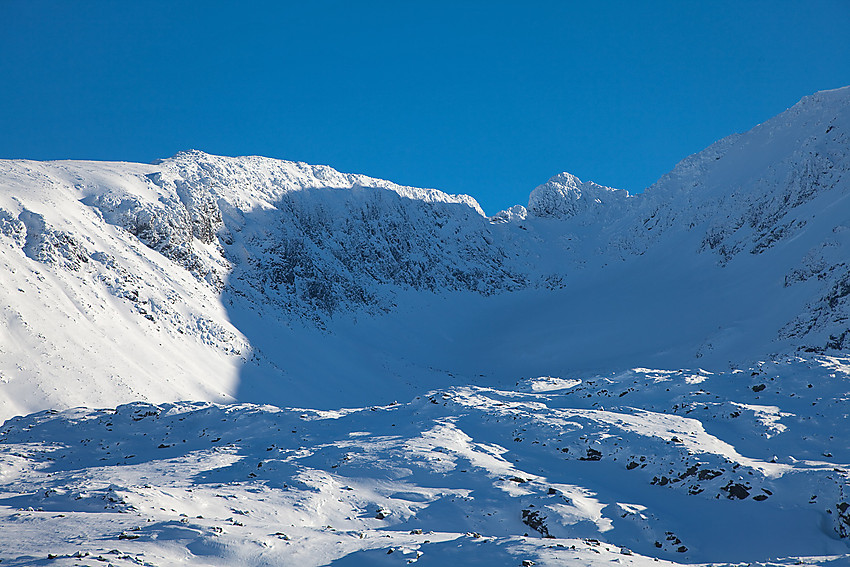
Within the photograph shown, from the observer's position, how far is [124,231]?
50.7 m

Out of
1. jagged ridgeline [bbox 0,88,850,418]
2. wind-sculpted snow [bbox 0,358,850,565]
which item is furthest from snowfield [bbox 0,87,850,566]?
jagged ridgeline [bbox 0,88,850,418]

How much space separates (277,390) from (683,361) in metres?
36.5

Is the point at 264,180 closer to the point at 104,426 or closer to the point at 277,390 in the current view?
the point at 277,390

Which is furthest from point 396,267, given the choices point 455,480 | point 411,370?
point 455,480

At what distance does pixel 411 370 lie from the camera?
200 ft

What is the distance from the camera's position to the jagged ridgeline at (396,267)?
40.2 m

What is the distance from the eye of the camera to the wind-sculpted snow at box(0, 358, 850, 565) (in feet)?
37.6

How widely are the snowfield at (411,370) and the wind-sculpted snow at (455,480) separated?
106 millimetres

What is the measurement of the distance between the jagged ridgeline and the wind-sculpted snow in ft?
48.2

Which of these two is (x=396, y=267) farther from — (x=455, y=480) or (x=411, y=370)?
(x=455, y=480)

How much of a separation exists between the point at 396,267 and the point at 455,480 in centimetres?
6877

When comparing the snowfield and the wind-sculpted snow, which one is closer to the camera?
the wind-sculpted snow

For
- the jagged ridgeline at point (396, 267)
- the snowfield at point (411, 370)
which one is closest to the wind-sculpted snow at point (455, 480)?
the snowfield at point (411, 370)

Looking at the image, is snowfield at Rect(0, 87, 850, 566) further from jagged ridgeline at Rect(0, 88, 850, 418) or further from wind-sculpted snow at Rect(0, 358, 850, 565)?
jagged ridgeline at Rect(0, 88, 850, 418)
